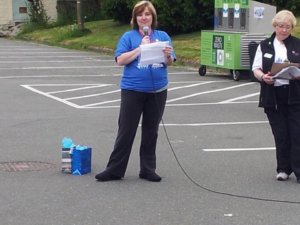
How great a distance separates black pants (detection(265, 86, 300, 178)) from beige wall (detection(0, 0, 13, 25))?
39.4 metres

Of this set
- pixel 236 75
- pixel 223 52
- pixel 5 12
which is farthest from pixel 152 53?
pixel 5 12

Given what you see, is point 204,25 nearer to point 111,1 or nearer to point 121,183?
point 111,1

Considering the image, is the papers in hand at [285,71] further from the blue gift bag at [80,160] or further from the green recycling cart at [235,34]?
the green recycling cart at [235,34]

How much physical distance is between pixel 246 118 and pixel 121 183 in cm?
480

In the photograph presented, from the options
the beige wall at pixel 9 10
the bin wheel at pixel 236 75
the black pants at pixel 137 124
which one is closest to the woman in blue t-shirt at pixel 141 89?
the black pants at pixel 137 124

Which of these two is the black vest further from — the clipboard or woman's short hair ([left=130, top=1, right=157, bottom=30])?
woman's short hair ([left=130, top=1, right=157, bottom=30])

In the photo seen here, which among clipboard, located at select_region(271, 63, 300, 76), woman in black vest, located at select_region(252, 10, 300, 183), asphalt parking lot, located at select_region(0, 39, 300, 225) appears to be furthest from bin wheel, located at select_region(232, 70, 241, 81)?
clipboard, located at select_region(271, 63, 300, 76)

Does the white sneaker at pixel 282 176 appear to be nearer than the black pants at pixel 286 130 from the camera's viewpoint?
No

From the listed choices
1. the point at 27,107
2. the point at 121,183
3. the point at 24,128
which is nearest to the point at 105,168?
the point at 121,183

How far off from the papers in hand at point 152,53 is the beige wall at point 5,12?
3926 cm

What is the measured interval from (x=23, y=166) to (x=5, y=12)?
38.7 m

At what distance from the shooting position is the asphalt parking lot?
6168 millimetres

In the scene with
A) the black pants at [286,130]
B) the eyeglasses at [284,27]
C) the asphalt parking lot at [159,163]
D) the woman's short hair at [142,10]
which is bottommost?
the asphalt parking lot at [159,163]

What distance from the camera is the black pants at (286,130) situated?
7.15m
